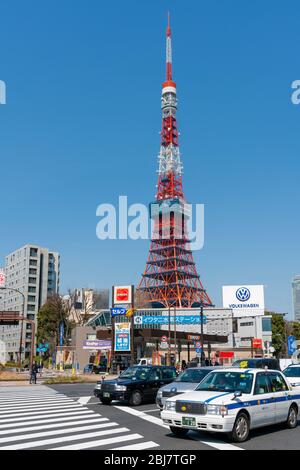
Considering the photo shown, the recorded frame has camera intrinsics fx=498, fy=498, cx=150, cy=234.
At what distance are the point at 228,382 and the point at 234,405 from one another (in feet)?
3.95

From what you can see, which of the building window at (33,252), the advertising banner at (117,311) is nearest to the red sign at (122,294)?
the advertising banner at (117,311)

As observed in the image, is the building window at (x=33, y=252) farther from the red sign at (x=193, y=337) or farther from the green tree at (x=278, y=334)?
the red sign at (x=193, y=337)

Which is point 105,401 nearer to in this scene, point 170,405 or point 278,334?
point 170,405

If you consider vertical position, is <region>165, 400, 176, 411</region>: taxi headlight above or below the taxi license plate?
above

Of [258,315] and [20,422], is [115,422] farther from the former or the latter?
[258,315]

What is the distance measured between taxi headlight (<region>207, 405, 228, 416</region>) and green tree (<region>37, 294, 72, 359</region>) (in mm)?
74279

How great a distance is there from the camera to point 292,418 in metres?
12.6

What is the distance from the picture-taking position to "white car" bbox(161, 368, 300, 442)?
10.1m

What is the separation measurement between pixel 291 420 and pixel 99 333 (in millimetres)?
42914

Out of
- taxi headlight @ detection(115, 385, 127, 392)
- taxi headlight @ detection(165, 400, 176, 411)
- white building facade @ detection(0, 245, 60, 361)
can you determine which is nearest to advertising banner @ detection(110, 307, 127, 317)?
taxi headlight @ detection(115, 385, 127, 392)

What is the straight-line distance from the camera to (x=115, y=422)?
44.5 ft

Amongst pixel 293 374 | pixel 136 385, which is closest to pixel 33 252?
pixel 136 385

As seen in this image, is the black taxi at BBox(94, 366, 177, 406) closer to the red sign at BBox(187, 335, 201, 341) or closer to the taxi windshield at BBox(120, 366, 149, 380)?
the taxi windshield at BBox(120, 366, 149, 380)
